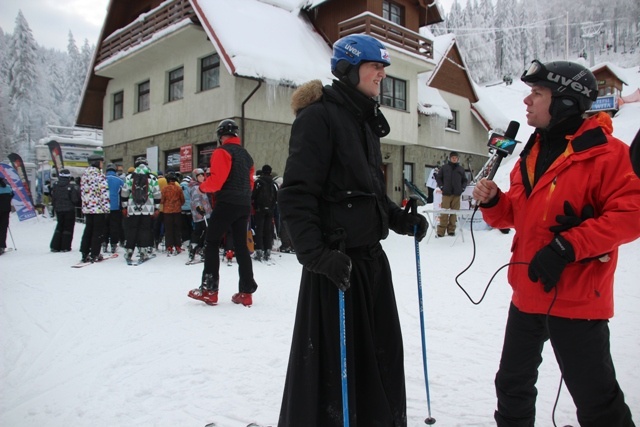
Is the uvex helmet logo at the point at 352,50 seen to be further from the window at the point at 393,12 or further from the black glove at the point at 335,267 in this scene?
the window at the point at 393,12

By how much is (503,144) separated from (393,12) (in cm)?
1710

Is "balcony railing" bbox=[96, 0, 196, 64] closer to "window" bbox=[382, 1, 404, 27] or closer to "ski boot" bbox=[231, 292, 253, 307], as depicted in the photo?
"window" bbox=[382, 1, 404, 27]

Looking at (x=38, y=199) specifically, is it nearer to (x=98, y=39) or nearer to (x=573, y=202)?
(x=98, y=39)

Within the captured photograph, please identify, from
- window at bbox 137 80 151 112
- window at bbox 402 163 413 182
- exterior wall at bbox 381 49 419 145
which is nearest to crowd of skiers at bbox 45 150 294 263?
window at bbox 137 80 151 112

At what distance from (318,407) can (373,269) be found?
710 millimetres

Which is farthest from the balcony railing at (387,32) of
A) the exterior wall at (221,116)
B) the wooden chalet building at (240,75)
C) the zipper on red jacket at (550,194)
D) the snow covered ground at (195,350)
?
the zipper on red jacket at (550,194)

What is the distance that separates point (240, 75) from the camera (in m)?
11.9

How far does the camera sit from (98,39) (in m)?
18.5

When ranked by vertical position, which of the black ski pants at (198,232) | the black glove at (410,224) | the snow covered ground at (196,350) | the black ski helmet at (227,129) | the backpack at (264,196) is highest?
the black ski helmet at (227,129)

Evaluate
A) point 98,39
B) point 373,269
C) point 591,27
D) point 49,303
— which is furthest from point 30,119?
point 591,27

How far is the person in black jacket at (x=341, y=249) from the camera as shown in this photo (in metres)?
2.03

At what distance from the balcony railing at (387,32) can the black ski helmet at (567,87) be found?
522 inches

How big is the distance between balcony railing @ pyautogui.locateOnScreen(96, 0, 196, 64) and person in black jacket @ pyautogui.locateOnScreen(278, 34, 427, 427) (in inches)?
532

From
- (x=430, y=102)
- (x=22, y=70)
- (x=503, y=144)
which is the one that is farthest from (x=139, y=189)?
(x=22, y=70)
